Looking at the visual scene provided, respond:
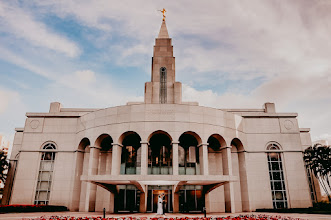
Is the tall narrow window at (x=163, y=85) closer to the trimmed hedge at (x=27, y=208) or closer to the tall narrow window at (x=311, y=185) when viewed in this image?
the trimmed hedge at (x=27, y=208)

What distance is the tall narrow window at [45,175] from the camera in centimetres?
3221

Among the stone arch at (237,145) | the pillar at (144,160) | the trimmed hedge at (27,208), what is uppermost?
the stone arch at (237,145)

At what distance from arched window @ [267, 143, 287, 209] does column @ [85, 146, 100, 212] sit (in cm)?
2366

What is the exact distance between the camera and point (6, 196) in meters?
37.4

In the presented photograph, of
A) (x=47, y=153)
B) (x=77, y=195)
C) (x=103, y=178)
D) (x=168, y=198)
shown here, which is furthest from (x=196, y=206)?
(x=47, y=153)

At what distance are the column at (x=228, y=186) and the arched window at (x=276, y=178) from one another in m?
7.05

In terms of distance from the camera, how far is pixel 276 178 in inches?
1292

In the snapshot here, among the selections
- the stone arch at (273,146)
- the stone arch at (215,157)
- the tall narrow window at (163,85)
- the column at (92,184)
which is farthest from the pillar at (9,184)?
the stone arch at (273,146)

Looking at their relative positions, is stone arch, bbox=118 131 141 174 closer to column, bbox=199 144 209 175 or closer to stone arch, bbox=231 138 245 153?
column, bbox=199 144 209 175

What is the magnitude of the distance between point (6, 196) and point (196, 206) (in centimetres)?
2985

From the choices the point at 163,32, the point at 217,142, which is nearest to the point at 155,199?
the point at 217,142

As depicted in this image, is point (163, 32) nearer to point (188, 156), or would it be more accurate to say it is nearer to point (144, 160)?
point (188, 156)

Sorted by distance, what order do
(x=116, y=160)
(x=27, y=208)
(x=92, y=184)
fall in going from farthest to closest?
1. (x=92, y=184)
2. (x=116, y=160)
3. (x=27, y=208)

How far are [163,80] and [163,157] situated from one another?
1255 centimetres
